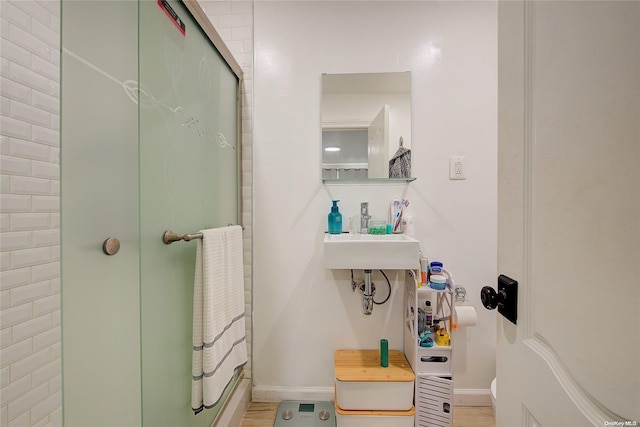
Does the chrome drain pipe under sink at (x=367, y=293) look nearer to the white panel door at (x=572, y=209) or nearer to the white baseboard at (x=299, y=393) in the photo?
the white baseboard at (x=299, y=393)

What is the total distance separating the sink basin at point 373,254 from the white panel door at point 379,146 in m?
0.48

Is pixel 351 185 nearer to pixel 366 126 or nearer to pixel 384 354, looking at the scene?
pixel 366 126

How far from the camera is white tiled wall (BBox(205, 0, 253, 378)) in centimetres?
166

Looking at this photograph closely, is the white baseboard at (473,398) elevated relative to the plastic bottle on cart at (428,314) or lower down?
lower down

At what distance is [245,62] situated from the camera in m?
1.67

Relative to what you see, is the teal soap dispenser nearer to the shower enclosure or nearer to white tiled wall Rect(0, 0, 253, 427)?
the shower enclosure

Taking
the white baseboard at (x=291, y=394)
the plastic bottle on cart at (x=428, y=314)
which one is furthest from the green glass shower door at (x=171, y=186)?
the plastic bottle on cart at (x=428, y=314)

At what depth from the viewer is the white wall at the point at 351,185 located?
1624 millimetres

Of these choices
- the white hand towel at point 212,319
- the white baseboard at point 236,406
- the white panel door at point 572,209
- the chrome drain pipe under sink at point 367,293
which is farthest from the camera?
the chrome drain pipe under sink at point 367,293

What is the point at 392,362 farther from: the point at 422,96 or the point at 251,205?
the point at 422,96

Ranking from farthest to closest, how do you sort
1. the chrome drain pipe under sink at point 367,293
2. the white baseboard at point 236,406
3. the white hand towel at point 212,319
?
1. the chrome drain pipe under sink at point 367,293
2. the white baseboard at point 236,406
3. the white hand towel at point 212,319

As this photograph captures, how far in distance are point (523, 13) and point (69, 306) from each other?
1.33 meters

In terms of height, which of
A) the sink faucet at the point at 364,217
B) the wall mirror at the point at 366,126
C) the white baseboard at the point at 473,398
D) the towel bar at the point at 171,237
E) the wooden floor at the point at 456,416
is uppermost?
the wall mirror at the point at 366,126

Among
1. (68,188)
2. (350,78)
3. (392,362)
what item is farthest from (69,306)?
(350,78)
